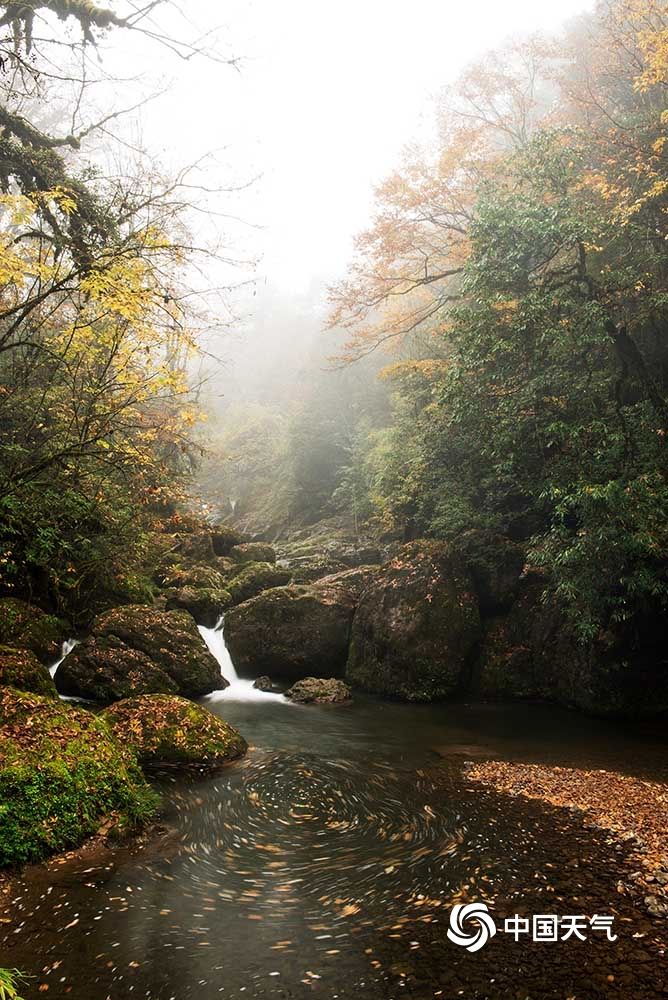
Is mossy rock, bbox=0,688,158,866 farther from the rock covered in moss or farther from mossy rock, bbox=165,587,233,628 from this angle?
mossy rock, bbox=165,587,233,628

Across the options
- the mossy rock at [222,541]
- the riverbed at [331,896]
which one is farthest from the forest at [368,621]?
the mossy rock at [222,541]

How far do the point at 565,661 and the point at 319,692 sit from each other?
5.08 meters

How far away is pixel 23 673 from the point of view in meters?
6.91

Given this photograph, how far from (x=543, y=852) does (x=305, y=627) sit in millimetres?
8351

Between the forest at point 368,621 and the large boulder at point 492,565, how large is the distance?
0.24 ft

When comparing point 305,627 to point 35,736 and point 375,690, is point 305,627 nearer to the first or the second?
point 375,690

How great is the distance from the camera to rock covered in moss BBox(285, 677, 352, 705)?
1140 centimetres

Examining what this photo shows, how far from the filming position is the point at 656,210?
1087cm

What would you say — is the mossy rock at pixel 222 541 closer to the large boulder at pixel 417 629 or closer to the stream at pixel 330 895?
the large boulder at pixel 417 629
